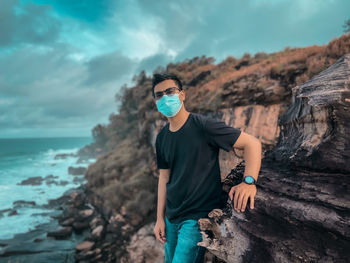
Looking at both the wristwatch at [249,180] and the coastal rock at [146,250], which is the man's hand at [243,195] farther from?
the coastal rock at [146,250]

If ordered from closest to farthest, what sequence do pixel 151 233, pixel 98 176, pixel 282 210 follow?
pixel 282 210
pixel 151 233
pixel 98 176

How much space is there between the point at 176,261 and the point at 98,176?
71.3ft

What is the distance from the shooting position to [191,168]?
2113mm

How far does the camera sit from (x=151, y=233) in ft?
36.0

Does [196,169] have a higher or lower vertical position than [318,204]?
higher

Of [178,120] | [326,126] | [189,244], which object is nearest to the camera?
[326,126]

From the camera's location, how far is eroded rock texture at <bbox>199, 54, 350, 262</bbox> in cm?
140

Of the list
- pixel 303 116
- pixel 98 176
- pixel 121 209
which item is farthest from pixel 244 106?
pixel 98 176

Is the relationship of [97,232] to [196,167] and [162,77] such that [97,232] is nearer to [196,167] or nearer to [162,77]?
[196,167]

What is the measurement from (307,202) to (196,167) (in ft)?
3.40

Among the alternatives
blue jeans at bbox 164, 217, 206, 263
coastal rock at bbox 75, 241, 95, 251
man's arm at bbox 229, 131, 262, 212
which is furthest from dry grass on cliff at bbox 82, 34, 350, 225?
blue jeans at bbox 164, 217, 206, 263

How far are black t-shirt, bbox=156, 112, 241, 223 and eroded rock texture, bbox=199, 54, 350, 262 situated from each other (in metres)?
0.19

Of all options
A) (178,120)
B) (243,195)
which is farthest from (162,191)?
(243,195)

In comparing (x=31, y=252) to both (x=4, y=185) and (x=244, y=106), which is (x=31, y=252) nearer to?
(x=244, y=106)
